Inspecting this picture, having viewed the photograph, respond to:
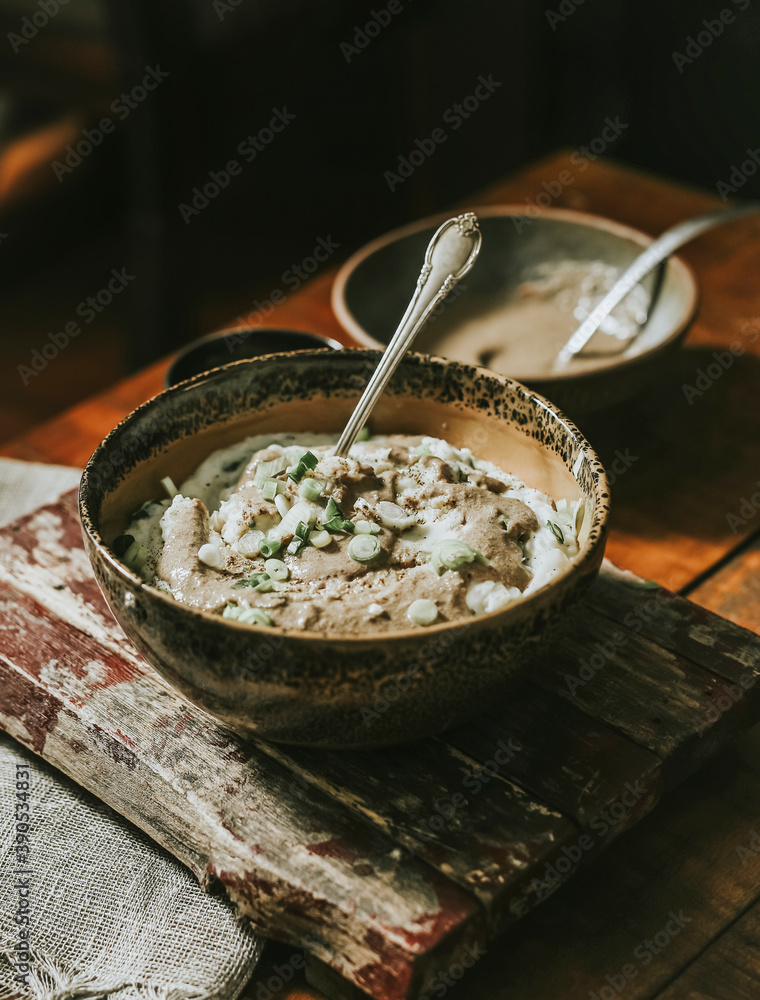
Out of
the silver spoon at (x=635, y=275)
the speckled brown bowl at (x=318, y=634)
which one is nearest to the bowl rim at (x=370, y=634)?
the speckled brown bowl at (x=318, y=634)

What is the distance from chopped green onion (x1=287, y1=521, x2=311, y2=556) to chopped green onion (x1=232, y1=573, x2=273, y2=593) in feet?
0.19

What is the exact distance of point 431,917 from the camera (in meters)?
1.15

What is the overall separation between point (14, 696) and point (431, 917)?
69 centimetres

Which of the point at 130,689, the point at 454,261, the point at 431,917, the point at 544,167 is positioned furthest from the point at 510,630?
the point at 544,167

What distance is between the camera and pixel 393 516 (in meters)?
1.42

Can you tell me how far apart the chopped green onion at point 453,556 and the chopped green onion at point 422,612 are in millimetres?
66

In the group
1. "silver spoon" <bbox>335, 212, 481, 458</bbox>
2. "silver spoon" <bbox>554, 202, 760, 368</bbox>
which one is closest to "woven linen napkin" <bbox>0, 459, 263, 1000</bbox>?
"silver spoon" <bbox>335, 212, 481, 458</bbox>

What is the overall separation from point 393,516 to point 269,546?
0.17 m

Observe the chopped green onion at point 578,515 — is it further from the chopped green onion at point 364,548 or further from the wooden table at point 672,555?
the wooden table at point 672,555

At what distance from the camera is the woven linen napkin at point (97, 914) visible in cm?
124

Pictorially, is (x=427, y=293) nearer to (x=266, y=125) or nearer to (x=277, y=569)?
(x=277, y=569)

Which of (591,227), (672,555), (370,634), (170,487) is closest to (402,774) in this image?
(370,634)

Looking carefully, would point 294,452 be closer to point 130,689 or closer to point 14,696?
point 130,689

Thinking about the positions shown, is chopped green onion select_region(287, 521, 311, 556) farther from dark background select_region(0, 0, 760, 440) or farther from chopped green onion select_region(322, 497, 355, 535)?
dark background select_region(0, 0, 760, 440)
